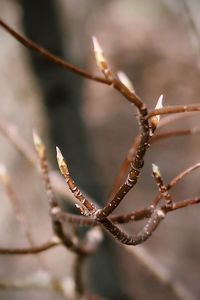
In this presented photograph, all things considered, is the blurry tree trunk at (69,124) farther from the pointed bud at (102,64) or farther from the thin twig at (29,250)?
the pointed bud at (102,64)

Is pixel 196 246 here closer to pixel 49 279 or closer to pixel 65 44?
pixel 65 44

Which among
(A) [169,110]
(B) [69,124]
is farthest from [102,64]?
(B) [69,124]

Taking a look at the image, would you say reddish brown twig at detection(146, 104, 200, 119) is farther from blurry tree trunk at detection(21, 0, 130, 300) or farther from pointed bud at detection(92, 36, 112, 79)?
blurry tree trunk at detection(21, 0, 130, 300)

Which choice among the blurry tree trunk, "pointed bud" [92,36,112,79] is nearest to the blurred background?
the blurry tree trunk

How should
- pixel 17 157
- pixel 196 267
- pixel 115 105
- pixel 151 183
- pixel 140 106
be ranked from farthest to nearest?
1. pixel 115 105
2. pixel 151 183
3. pixel 196 267
4. pixel 17 157
5. pixel 140 106

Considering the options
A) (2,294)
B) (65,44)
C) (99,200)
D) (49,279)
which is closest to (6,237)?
(2,294)

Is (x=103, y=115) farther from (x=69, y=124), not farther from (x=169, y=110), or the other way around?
(x=169, y=110)

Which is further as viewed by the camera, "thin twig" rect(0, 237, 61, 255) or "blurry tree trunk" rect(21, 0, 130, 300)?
"blurry tree trunk" rect(21, 0, 130, 300)

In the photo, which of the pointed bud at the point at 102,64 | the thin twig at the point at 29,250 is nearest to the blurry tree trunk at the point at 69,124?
the thin twig at the point at 29,250
